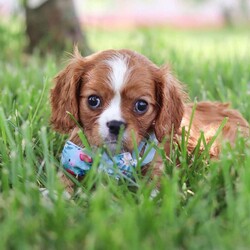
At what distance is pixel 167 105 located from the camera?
355 cm

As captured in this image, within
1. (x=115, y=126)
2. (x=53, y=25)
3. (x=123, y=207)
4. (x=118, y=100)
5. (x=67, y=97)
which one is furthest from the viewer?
(x=53, y=25)

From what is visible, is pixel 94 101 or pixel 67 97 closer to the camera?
pixel 94 101

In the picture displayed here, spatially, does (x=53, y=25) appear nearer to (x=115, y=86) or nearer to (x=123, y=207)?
(x=115, y=86)

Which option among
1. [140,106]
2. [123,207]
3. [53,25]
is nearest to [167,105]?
[140,106]

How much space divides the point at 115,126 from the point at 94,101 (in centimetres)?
28

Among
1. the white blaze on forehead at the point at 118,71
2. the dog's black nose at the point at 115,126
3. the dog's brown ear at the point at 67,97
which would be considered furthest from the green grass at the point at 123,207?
the white blaze on forehead at the point at 118,71

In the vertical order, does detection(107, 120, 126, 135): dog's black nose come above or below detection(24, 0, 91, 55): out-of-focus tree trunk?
above

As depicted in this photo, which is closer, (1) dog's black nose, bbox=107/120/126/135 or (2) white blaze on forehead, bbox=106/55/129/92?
(1) dog's black nose, bbox=107/120/126/135

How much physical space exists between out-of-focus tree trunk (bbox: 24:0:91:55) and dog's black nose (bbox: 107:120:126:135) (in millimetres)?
4220

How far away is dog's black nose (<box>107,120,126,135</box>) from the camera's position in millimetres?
3184

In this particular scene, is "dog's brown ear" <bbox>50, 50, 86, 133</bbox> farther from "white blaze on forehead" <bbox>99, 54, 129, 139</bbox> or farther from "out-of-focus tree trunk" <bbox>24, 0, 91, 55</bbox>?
"out-of-focus tree trunk" <bbox>24, 0, 91, 55</bbox>

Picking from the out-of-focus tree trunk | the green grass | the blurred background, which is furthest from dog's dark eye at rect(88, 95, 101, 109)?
the out-of-focus tree trunk

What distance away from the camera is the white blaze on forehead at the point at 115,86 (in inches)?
127

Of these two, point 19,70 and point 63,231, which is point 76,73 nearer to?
point 63,231
